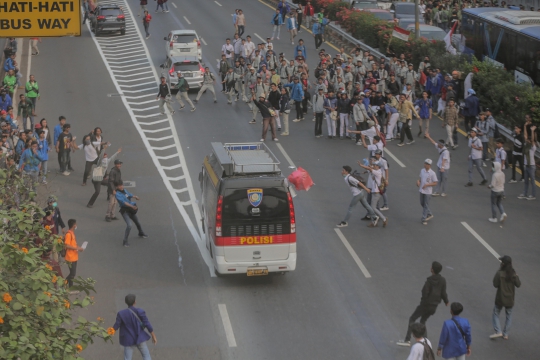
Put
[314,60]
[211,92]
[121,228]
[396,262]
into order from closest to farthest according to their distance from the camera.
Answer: [396,262]
[121,228]
[211,92]
[314,60]

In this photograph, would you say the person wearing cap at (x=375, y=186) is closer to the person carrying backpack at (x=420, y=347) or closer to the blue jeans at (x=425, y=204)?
the blue jeans at (x=425, y=204)

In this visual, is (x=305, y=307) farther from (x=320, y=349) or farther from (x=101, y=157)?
(x=101, y=157)

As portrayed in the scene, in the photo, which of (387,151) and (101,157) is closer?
(101,157)

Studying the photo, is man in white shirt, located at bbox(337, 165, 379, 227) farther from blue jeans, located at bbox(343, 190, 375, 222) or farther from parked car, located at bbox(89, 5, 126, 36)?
parked car, located at bbox(89, 5, 126, 36)

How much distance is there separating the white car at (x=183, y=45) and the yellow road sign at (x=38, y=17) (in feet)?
88.0

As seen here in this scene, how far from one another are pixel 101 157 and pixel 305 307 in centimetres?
889

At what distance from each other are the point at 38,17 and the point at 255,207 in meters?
6.73

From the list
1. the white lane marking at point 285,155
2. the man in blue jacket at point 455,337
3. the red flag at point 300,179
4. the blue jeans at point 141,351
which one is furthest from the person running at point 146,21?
the man in blue jacket at point 455,337

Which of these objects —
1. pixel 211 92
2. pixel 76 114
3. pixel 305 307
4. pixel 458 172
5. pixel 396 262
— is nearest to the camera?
pixel 305 307

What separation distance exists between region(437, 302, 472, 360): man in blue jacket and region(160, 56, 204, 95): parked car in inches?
898

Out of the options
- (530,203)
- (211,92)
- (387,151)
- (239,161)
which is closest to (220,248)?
(239,161)

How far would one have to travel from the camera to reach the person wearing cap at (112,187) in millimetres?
20391

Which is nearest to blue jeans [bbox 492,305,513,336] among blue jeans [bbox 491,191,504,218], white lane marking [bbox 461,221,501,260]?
white lane marking [bbox 461,221,501,260]

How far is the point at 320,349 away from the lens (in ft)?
48.5
